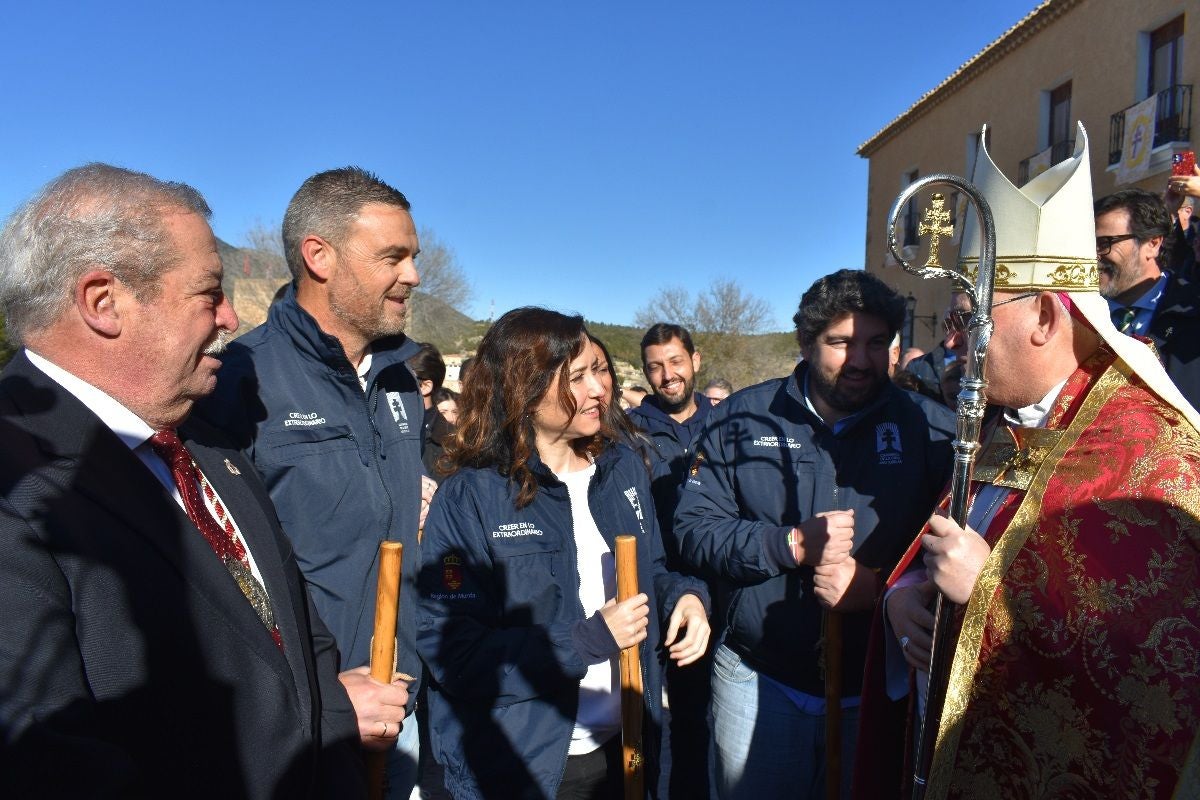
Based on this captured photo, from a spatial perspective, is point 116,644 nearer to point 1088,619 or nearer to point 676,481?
point 1088,619

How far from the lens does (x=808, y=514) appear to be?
9.69 ft

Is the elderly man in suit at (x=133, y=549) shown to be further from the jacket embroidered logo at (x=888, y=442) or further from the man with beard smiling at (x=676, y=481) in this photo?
the jacket embroidered logo at (x=888, y=442)

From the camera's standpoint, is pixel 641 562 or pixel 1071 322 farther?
pixel 641 562

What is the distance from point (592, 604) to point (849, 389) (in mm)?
1182

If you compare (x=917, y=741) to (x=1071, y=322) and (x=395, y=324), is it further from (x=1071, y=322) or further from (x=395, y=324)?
(x=395, y=324)

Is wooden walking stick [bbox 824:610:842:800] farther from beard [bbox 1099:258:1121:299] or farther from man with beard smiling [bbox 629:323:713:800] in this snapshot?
beard [bbox 1099:258:1121:299]

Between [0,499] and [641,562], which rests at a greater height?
[0,499]

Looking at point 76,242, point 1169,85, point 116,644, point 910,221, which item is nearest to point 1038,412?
point 116,644

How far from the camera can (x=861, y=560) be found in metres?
2.88

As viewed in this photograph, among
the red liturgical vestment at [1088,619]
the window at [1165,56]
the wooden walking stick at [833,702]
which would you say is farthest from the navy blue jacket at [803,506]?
the window at [1165,56]

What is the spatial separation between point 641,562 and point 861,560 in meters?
0.77

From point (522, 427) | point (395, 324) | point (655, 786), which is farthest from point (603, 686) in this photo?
point (395, 324)

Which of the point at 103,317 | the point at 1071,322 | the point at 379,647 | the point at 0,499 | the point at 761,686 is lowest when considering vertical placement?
the point at 761,686

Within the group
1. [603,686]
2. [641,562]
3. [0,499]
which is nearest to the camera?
[0,499]
